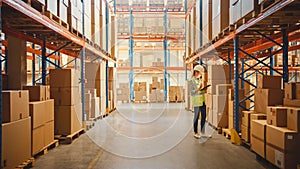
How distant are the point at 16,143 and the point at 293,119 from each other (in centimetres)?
407

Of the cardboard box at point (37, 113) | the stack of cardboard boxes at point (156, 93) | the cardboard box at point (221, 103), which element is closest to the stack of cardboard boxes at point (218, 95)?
the cardboard box at point (221, 103)

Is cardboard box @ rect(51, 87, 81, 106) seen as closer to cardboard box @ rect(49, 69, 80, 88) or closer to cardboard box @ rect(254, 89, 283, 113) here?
cardboard box @ rect(49, 69, 80, 88)

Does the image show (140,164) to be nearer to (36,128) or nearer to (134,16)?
(36,128)

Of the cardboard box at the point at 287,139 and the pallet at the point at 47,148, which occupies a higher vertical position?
the cardboard box at the point at 287,139

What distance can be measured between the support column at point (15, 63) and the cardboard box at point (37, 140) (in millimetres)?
1685

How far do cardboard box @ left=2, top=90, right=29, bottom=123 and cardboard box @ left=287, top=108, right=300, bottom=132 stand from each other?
4.07 meters

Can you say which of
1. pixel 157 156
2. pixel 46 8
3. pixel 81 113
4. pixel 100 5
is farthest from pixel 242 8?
pixel 100 5

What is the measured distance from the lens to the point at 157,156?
19.8ft

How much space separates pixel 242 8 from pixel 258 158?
2936 millimetres

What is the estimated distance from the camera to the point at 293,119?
183 inches

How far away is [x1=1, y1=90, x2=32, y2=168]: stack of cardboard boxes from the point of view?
4.42 meters

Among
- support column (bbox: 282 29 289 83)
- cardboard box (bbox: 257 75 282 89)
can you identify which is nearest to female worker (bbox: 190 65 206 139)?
cardboard box (bbox: 257 75 282 89)

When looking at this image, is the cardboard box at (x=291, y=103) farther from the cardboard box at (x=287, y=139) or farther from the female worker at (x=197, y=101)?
the female worker at (x=197, y=101)

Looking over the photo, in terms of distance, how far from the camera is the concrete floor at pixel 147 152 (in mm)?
5371
